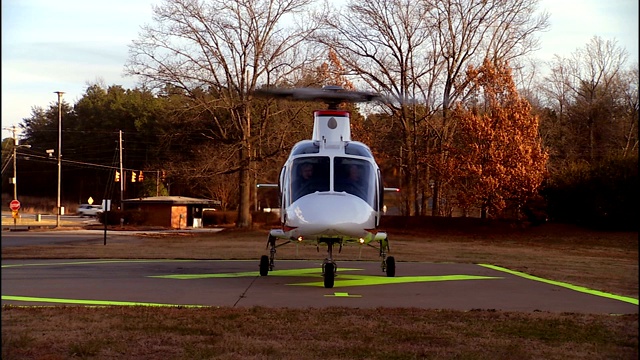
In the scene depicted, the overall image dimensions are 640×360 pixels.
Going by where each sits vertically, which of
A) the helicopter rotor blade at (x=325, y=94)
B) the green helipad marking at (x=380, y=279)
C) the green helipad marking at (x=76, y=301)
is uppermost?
the helicopter rotor blade at (x=325, y=94)

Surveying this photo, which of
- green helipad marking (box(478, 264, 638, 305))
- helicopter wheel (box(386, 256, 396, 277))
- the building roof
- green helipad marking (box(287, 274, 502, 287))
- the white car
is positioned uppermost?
the building roof

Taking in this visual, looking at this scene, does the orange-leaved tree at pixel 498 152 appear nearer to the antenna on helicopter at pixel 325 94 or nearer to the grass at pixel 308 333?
the antenna on helicopter at pixel 325 94

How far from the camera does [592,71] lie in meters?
15.0

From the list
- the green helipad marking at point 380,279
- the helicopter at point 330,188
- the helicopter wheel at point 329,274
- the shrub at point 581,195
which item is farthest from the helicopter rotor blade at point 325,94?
the shrub at point 581,195

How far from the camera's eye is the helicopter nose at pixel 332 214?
1344 centimetres

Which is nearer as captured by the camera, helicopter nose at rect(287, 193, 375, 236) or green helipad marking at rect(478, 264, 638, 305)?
helicopter nose at rect(287, 193, 375, 236)

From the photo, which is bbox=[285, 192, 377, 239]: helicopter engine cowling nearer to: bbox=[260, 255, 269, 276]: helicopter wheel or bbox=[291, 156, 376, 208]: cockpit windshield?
bbox=[291, 156, 376, 208]: cockpit windshield

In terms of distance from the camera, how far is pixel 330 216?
1343 centimetres

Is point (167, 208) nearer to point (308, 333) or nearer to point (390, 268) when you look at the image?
point (390, 268)

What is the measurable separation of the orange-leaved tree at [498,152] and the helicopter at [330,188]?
23799 millimetres

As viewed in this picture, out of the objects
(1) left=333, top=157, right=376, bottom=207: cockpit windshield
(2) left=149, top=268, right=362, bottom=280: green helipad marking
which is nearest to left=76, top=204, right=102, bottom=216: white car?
(2) left=149, top=268, right=362, bottom=280: green helipad marking

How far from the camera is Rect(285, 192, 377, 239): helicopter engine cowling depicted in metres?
13.4

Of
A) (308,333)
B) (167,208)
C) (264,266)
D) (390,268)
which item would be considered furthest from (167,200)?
(308,333)

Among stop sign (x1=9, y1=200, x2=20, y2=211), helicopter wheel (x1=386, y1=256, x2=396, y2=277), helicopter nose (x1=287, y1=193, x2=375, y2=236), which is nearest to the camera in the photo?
stop sign (x1=9, y1=200, x2=20, y2=211)
